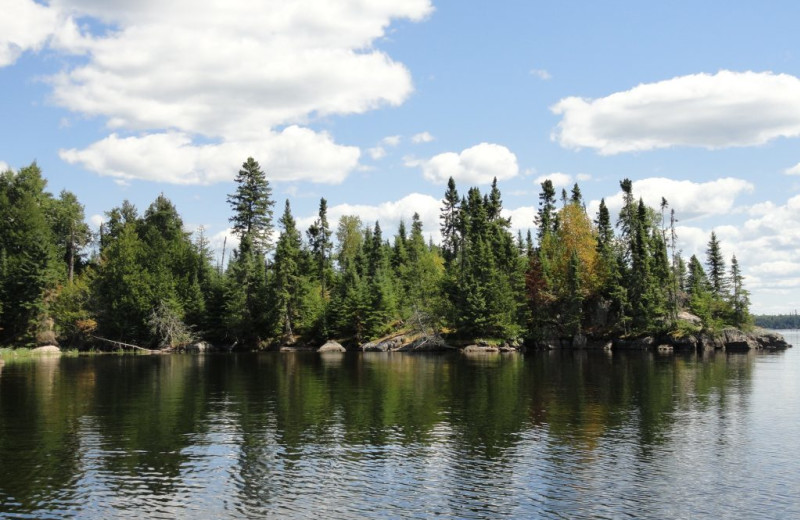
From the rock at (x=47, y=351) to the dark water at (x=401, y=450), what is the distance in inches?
1960

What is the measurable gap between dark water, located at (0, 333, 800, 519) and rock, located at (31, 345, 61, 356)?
49.8 m

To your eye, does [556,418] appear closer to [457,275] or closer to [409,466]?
[409,466]

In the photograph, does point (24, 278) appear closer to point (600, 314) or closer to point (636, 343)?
point (600, 314)

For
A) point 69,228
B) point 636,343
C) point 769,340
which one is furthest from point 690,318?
point 69,228

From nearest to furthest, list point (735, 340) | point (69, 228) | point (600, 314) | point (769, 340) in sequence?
point (735, 340), point (600, 314), point (769, 340), point (69, 228)

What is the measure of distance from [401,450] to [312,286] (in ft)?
329

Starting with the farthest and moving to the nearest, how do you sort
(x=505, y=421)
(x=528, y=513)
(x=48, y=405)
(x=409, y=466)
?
(x=48, y=405) → (x=505, y=421) → (x=409, y=466) → (x=528, y=513)

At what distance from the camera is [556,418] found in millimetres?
37000

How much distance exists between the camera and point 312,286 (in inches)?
5020

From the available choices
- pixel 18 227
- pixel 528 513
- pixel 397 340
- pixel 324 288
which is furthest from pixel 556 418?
pixel 18 227

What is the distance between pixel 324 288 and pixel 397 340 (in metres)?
27.0

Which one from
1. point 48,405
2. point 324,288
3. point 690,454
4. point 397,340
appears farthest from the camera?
point 324,288

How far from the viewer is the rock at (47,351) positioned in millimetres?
98031

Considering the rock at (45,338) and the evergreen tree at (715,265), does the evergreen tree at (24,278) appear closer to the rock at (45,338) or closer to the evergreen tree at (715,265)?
the rock at (45,338)
